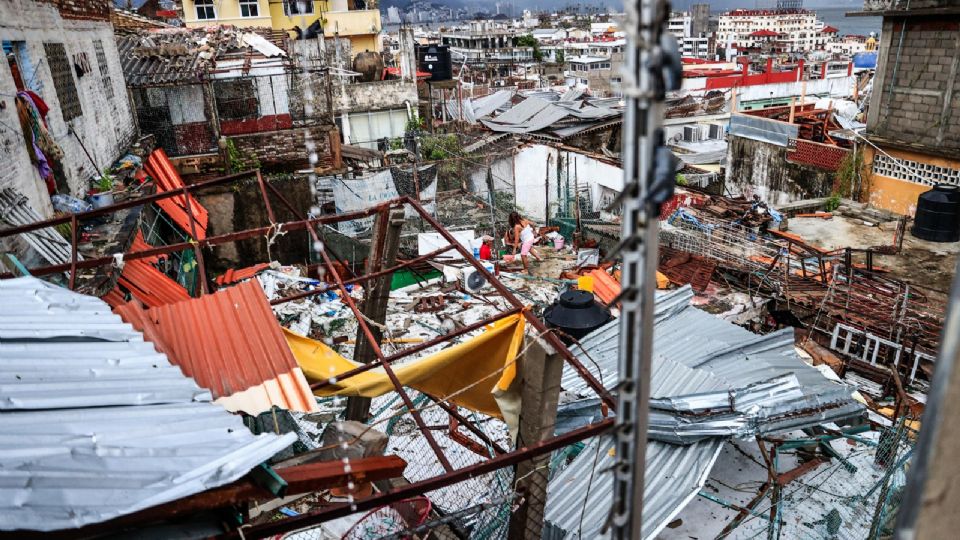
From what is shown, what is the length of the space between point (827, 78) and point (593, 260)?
37074 mm

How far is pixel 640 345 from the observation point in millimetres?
2320

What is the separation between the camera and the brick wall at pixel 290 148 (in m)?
21.0

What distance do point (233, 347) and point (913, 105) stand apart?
2040 cm

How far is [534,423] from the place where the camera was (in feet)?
16.5

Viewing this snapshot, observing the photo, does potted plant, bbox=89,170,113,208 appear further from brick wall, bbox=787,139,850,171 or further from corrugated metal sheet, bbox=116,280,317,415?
brick wall, bbox=787,139,850,171

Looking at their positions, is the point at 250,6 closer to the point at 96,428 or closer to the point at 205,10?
the point at 205,10

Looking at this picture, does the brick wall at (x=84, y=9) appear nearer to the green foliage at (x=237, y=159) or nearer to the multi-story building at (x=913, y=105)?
the green foliage at (x=237, y=159)

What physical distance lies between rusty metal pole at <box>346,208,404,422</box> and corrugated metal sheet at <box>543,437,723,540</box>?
101 inches

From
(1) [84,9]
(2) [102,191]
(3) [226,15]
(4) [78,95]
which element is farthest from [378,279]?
(3) [226,15]

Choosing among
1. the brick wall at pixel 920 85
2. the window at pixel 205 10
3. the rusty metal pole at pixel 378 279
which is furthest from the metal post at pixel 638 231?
the window at pixel 205 10

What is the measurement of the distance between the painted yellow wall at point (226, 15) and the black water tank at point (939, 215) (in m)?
32.0

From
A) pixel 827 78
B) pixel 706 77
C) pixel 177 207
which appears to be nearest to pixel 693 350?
pixel 177 207

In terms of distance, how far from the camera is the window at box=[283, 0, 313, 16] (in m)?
35.7

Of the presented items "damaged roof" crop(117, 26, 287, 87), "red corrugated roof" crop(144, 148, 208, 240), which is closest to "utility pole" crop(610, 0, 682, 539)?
"red corrugated roof" crop(144, 148, 208, 240)
